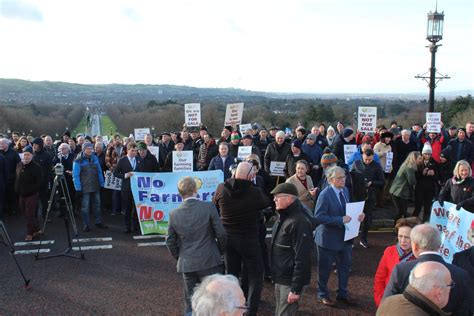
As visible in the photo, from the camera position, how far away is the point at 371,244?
9.16 meters

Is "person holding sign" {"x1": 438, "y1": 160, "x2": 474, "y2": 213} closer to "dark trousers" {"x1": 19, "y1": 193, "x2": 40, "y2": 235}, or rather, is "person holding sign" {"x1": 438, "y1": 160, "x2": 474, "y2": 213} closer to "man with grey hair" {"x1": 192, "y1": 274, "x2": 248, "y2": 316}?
"man with grey hair" {"x1": 192, "y1": 274, "x2": 248, "y2": 316}

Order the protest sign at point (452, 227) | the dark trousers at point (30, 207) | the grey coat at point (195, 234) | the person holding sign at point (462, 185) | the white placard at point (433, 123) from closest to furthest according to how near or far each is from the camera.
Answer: the grey coat at point (195, 234), the protest sign at point (452, 227), the person holding sign at point (462, 185), the dark trousers at point (30, 207), the white placard at point (433, 123)

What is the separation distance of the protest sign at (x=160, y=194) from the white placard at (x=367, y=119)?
21.7 feet

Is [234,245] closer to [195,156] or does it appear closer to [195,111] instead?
[195,156]

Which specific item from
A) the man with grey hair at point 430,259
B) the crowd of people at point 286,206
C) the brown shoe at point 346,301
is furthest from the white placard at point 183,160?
the man with grey hair at point 430,259

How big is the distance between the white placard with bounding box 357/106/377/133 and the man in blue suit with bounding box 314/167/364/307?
864cm

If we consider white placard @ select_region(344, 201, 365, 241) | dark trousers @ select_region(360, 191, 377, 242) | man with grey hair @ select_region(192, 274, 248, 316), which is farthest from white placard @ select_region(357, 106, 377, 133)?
man with grey hair @ select_region(192, 274, 248, 316)

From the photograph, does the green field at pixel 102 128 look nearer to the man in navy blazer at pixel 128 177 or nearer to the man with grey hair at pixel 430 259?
the man in navy blazer at pixel 128 177

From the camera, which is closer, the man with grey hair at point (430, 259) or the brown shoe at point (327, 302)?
the man with grey hair at point (430, 259)

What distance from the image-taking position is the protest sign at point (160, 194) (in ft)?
32.0

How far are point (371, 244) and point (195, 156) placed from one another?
19.8 feet

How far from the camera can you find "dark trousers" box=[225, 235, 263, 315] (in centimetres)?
546

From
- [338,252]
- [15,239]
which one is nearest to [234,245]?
[338,252]

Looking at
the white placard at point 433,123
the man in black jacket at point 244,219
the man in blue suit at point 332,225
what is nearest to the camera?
the man in black jacket at point 244,219
